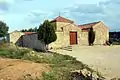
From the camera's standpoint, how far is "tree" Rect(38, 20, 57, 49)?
3362 centimetres

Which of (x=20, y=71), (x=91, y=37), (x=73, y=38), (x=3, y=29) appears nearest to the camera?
(x=20, y=71)

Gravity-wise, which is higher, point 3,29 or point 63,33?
point 3,29

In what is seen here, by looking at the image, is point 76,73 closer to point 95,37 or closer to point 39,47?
point 39,47

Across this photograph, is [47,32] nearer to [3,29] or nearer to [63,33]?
[63,33]

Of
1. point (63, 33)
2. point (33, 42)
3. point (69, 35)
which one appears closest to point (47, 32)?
point (63, 33)

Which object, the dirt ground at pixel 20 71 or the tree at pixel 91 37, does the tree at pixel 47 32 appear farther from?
the dirt ground at pixel 20 71

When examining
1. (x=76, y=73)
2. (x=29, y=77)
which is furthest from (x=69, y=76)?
(x=29, y=77)

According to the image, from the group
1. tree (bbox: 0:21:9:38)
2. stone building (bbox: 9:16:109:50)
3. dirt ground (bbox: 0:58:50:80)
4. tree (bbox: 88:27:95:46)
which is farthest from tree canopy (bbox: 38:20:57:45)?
tree (bbox: 0:21:9:38)

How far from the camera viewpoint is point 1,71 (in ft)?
50.2

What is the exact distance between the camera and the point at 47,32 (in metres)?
33.7

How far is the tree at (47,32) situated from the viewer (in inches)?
1324

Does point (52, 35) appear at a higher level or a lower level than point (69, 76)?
higher

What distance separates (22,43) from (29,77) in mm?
34804

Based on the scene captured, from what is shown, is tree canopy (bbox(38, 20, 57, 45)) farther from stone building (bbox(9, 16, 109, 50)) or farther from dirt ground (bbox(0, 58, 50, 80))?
dirt ground (bbox(0, 58, 50, 80))
